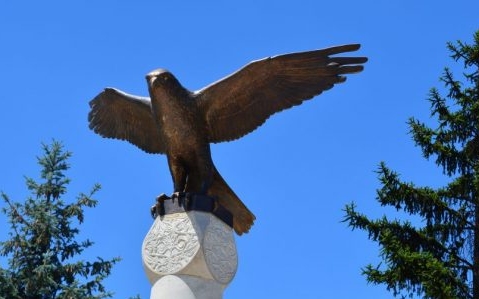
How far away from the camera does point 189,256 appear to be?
25.5 ft

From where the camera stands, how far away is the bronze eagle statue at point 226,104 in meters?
8.26

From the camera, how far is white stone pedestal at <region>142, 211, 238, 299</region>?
775cm

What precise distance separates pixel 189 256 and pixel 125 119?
2.05m

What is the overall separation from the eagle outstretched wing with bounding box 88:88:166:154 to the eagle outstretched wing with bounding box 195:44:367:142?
661 mm

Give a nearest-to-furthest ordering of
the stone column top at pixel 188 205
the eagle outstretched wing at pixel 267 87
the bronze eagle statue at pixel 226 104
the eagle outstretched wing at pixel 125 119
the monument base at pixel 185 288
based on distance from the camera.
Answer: the monument base at pixel 185 288, the stone column top at pixel 188 205, the bronze eagle statue at pixel 226 104, the eagle outstretched wing at pixel 267 87, the eagle outstretched wing at pixel 125 119

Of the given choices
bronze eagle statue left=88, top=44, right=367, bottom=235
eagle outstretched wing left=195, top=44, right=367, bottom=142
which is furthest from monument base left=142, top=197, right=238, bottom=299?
eagle outstretched wing left=195, top=44, right=367, bottom=142

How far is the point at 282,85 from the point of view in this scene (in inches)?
337

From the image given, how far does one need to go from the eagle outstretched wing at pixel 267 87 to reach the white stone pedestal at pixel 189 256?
1025 millimetres

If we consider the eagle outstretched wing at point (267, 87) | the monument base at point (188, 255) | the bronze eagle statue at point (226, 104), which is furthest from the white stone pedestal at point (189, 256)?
the eagle outstretched wing at point (267, 87)

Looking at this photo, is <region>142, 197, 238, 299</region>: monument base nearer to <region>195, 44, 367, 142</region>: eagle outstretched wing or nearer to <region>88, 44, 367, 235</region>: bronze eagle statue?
<region>88, 44, 367, 235</region>: bronze eagle statue

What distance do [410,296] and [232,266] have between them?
16.8 feet

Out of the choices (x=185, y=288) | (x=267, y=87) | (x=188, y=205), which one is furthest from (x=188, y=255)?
(x=267, y=87)

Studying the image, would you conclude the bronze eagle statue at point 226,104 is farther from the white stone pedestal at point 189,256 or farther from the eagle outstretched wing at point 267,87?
the white stone pedestal at point 189,256

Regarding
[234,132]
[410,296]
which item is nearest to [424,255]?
[410,296]
